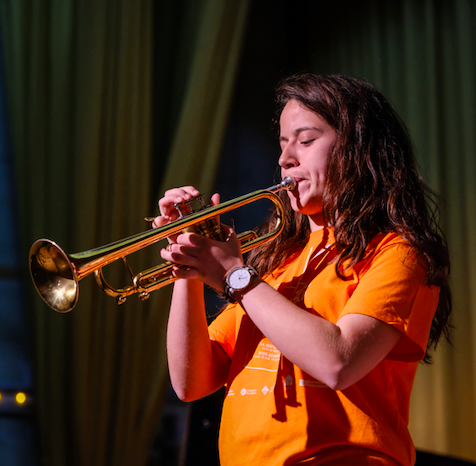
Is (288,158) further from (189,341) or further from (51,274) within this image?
(51,274)

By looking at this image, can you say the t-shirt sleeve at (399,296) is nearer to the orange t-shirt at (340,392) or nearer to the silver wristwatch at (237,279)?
the orange t-shirt at (340,392)

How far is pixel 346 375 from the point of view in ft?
2.94

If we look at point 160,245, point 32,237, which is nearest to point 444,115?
point 160,245

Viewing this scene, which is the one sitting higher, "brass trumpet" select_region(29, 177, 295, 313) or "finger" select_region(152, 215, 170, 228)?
"finger" select_region(152, 215, 170, 228)

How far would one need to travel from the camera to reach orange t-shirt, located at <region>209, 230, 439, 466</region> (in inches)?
37.0

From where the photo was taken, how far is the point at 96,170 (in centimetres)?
248

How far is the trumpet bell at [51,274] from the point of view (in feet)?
3.77

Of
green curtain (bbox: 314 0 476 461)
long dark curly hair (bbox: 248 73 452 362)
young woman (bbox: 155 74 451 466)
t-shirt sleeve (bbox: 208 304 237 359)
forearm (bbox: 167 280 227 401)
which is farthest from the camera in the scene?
green curtain (bbox: 314 0 476 461)

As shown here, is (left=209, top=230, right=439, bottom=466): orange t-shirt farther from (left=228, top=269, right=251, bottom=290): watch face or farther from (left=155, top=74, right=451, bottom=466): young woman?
(left=228, top=269, right=251, bottom=290): watch face

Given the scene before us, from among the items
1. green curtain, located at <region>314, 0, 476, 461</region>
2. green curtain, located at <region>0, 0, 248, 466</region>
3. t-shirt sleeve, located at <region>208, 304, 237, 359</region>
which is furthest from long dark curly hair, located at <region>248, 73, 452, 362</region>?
green curtain, located at <region>0, 0, 248, 466</region>

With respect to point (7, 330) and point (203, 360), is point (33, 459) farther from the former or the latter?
point (203, 360)

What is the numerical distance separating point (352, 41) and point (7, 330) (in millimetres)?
2508

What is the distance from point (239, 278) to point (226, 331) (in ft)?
1.23

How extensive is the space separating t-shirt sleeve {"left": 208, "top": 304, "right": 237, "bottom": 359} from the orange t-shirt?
0.56 ft
